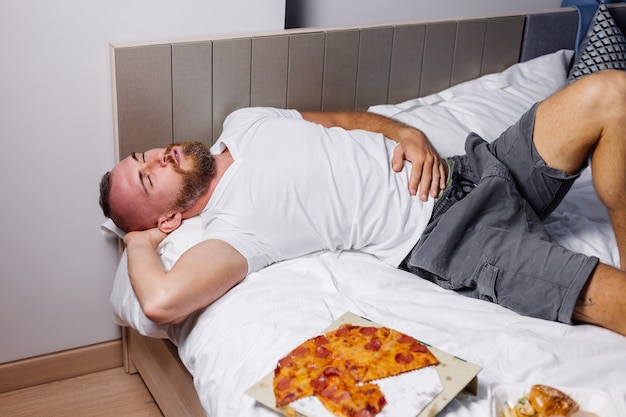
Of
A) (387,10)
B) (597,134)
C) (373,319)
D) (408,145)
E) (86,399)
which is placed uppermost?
(387,10)

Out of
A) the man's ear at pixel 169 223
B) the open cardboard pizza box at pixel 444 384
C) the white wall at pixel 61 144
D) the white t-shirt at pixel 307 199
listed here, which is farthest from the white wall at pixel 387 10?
the open cardboard pizza box at pixel 444 384

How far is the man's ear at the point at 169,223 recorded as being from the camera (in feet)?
5.95

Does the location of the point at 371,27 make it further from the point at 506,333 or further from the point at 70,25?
the point at 506,333

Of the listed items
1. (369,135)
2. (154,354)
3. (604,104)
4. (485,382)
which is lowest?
(154,354)

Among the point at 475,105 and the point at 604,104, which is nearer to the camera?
the point at 604,104

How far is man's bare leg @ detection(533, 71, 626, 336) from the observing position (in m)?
1.66

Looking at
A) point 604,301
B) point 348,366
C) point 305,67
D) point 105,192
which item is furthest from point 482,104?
point 348,366

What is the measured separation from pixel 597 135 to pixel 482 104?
24.7 inches

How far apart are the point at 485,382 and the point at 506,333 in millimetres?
169

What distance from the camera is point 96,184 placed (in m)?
1.99

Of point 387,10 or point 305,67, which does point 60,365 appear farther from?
point 387,10

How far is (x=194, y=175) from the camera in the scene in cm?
179

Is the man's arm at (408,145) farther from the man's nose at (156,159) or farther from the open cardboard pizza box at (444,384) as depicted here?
the open cardboard pizza box at (444,384)

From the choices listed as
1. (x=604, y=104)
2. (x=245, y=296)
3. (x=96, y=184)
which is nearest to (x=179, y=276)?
(x=245, y=296)
